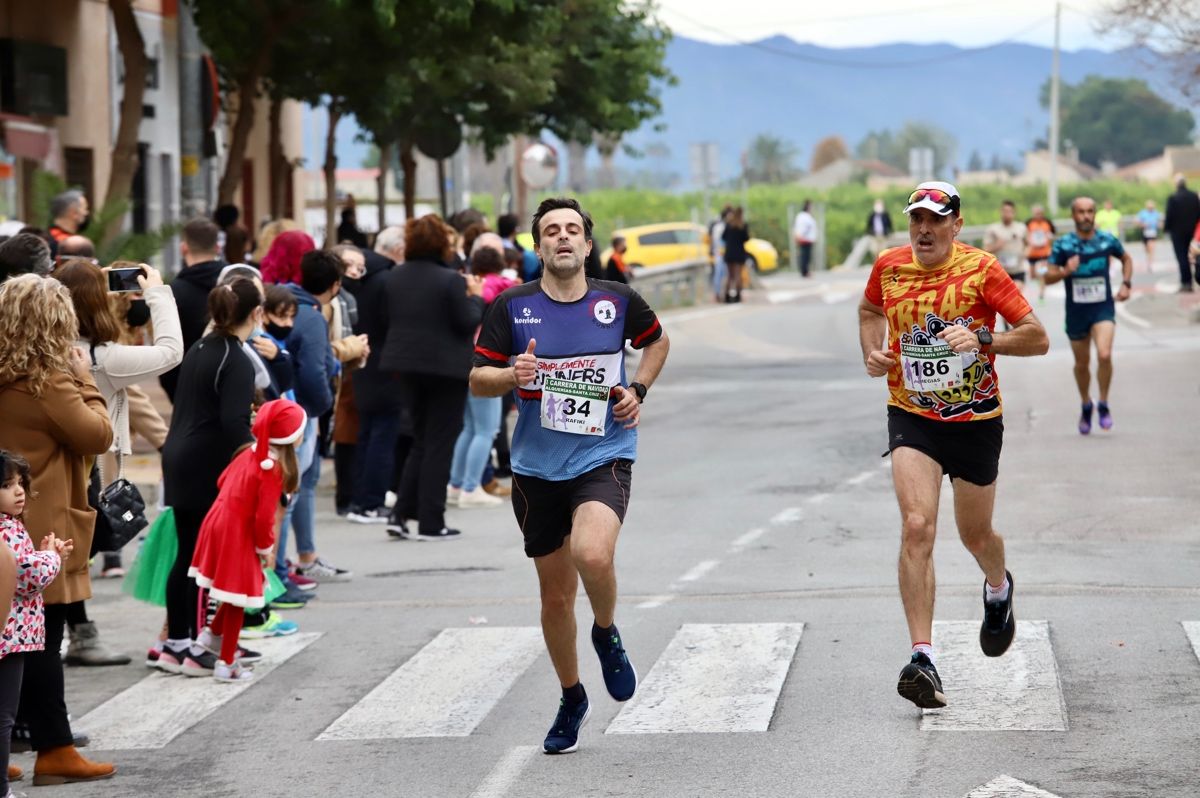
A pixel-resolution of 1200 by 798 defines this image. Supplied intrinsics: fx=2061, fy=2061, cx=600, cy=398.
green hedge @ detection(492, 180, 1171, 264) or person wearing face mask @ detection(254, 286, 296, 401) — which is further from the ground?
person wearing face mask @ detection(254, 286, 296, 401)

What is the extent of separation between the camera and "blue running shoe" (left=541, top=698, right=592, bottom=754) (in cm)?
745

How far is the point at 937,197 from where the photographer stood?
26.2 ft

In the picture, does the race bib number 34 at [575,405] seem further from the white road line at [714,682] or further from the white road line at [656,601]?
the white road line at [656,601]

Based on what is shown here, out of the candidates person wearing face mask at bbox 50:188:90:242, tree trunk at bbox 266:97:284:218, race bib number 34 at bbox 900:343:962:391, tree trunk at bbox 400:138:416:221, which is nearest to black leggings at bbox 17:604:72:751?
race bib number 34 at bbox 900:343:962:391

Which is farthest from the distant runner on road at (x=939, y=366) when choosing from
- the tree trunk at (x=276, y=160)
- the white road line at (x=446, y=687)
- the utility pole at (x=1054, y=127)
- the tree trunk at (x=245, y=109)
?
the utility pole at (x=1054, y=127)

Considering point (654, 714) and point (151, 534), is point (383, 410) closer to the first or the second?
point (151, 534)

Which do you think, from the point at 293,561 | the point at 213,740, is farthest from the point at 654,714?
the point at 293,561

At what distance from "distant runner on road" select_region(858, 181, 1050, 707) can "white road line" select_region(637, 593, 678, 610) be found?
2.51m

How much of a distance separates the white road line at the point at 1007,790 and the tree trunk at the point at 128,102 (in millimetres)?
14508

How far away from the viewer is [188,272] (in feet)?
38.5

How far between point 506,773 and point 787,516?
657 cm

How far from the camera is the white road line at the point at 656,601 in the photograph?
34.2 ft

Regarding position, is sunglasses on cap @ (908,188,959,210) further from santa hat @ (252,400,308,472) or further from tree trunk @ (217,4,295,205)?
tree trunk @ (217,4,295,205)

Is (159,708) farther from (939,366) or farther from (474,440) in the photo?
(474,440)
